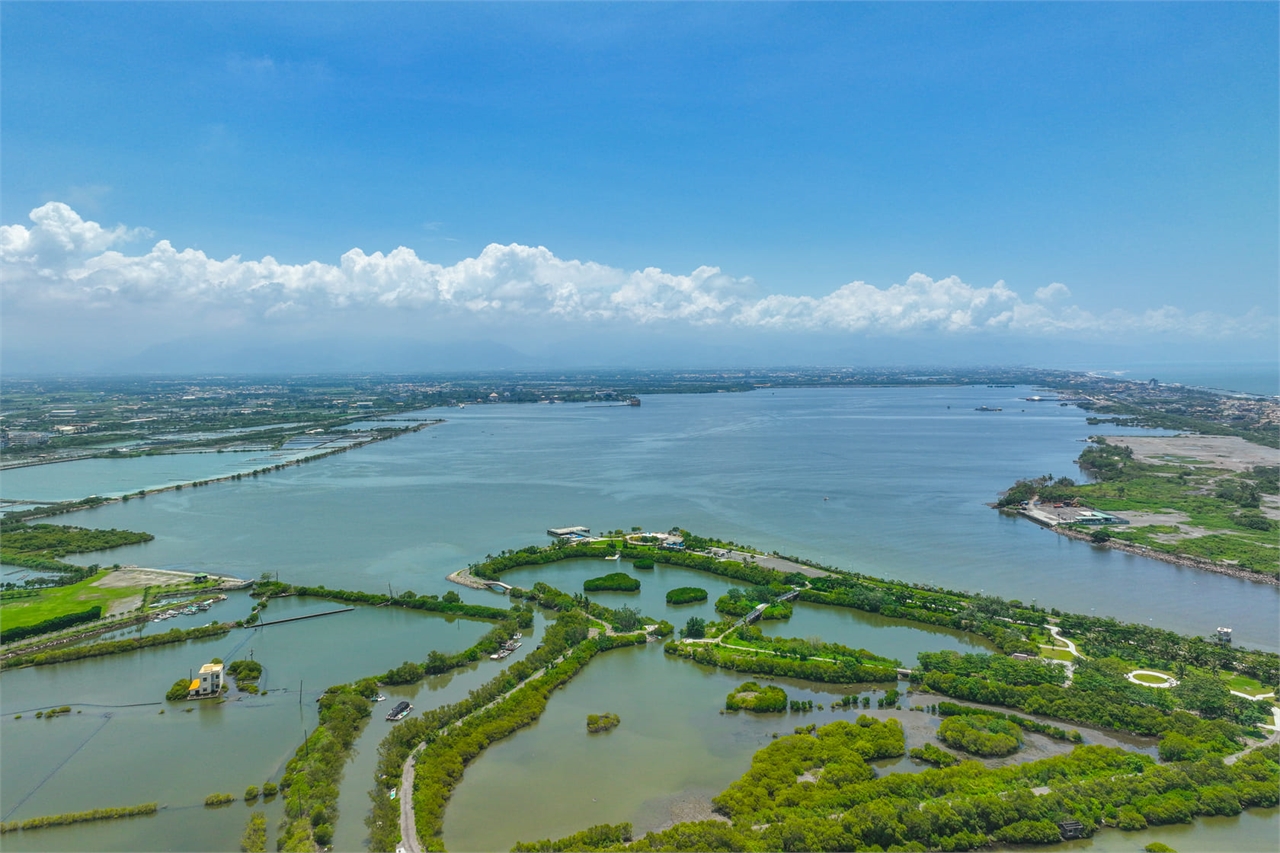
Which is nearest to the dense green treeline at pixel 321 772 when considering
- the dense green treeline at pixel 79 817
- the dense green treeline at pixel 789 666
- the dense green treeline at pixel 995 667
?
the dense green treeline at pixel 79 817

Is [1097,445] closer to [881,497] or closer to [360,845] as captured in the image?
[881,497]

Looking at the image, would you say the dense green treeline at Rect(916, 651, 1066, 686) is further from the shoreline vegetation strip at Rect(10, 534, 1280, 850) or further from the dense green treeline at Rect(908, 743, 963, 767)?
the dense green treeline at Rect(908, 743, 963, 767)

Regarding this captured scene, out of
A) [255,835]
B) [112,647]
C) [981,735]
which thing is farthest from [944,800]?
[112,647]

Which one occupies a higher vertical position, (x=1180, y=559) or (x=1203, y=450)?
(x=1203, y=450)

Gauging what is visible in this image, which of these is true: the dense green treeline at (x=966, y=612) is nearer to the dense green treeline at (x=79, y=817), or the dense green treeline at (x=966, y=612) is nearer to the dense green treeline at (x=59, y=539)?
the dense green treeline at (x=79, y=817)

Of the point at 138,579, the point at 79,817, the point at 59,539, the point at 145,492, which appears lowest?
the point at 79,817

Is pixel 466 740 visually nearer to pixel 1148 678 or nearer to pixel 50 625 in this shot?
pixel 50 625

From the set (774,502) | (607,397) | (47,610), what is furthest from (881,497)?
(607,397)
